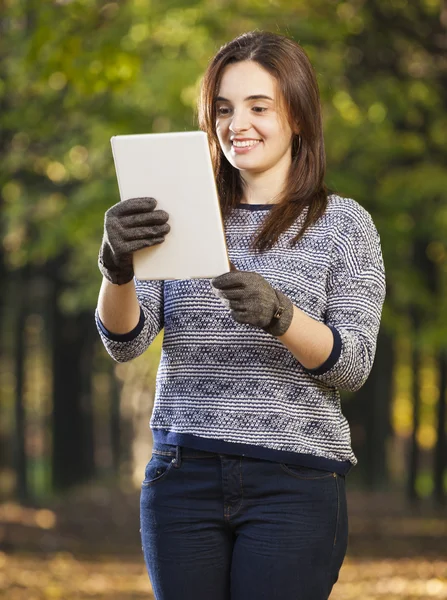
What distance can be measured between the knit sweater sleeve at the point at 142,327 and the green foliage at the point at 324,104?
523 centimetres

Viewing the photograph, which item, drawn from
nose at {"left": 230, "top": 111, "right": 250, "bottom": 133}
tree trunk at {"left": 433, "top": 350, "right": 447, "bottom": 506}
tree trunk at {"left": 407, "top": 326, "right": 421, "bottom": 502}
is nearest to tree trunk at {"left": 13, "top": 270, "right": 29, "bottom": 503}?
tree trunk at {"left": 407, "top": 326, "right": 421, "bottom": 502}

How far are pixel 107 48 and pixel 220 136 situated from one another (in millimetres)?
4578

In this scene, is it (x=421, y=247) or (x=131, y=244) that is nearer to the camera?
(x=131, y=244)

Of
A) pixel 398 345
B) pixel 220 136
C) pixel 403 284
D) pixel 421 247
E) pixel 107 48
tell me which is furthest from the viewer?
pixel 398 345

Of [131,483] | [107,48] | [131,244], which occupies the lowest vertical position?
[131,483]

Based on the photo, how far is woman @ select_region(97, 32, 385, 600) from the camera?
254 cm

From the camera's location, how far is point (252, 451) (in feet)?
8.48

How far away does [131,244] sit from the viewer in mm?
2418

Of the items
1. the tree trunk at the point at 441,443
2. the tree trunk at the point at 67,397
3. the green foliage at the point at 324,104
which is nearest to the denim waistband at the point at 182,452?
the green foliage at the point at 324,104

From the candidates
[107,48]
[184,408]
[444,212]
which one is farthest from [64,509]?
[184,408]

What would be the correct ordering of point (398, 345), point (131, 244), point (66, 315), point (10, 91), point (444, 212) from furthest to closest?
point (398, 345) → point (66, 315) → point (10, 91) → point (444, 212) → point (131, 244)

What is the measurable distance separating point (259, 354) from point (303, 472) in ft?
1.01

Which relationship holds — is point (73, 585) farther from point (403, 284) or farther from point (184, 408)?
point (184, 408)

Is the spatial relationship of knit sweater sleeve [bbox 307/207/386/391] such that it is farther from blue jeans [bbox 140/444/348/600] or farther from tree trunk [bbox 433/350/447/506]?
tree trunk [bbox 433/350/447/506]
